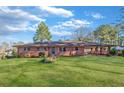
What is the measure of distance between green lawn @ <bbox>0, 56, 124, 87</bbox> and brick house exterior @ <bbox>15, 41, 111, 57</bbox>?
0.09 metres

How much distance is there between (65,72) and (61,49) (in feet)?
1.33

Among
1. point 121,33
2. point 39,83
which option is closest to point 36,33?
point 39,83

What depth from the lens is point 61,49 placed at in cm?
977

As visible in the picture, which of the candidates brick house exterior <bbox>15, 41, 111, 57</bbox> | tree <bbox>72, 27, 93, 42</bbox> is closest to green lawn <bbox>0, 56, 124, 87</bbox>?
brick house exterior <bbox>15, 41, 111, 57</bbox>

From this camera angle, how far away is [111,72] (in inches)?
379

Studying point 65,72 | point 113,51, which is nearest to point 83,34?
point 113,51

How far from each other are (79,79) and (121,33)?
3.48 ft

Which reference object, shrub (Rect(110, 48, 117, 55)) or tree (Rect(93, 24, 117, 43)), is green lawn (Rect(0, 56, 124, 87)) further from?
tree (Rect(93, 24, 117, 43))

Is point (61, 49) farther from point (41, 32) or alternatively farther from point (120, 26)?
point (120, 26)

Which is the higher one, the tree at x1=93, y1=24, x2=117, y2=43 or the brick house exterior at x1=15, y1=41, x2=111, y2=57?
the tree at x1=93, y1=24, x2=117, y2=43

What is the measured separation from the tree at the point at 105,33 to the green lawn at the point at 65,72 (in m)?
0.33

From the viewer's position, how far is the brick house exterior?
9.71 m

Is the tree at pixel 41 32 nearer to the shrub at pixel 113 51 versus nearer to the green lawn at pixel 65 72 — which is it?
the green lawn at pixel 65 72
